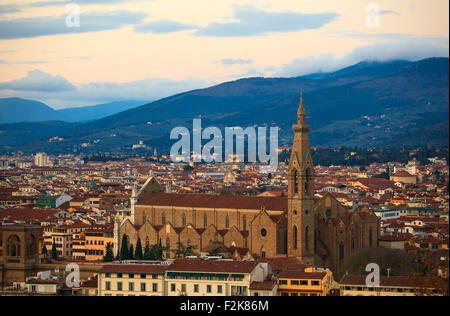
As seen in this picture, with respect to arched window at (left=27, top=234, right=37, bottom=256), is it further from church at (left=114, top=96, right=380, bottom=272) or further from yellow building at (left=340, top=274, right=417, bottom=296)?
yellow building at (left=340, top=274, right=417, bottom=296)

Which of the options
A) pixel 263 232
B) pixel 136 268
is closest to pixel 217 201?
pixel 263 232

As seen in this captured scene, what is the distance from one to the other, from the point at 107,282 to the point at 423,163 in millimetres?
89190

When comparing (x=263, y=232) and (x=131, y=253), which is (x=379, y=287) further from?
(x=131, y=253)

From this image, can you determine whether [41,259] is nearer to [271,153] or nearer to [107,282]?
[107,282]

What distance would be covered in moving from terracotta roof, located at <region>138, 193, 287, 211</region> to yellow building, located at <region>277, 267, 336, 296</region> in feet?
35.1

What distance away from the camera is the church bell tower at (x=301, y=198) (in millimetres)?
47031

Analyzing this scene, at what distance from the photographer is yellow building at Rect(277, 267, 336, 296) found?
36906 millimetres

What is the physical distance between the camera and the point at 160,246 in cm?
4925

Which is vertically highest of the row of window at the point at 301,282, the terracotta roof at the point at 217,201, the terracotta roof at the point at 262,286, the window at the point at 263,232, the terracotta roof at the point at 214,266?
the terracotta roof at the point at 217,201

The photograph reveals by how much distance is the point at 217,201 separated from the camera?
50938 mm

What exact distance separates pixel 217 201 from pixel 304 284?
46.2 feet

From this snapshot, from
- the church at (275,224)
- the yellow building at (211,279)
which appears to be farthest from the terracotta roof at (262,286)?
the church at (275,224)

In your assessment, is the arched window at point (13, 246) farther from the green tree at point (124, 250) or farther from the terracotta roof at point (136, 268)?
the terracotta roof at point (136, 268)
